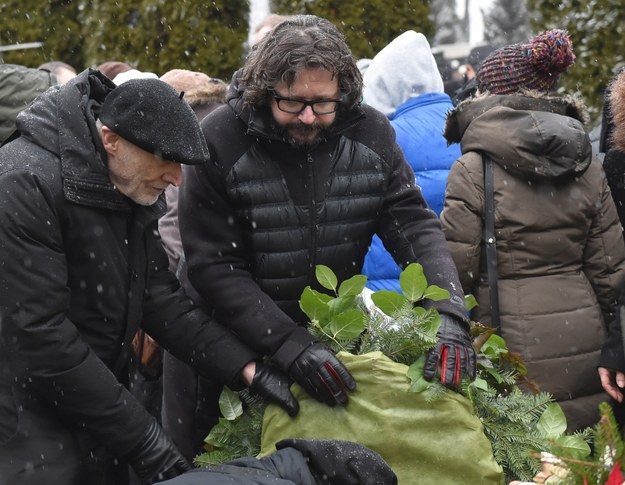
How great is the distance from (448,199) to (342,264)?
0.90 metres

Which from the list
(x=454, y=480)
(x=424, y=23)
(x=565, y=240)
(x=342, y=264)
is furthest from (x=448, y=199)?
(x=424, y=23)

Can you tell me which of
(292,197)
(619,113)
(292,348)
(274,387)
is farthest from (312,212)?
(619,113)

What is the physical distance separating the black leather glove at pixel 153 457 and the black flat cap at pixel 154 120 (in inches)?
34.3

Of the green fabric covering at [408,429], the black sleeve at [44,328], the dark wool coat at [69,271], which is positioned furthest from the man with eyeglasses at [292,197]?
the black sleeve at [44,328]

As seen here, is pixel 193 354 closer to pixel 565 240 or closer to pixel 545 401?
pixel 545 401

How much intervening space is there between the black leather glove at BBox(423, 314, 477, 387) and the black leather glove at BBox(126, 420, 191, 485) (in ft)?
2.77

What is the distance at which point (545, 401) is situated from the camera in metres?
3.25

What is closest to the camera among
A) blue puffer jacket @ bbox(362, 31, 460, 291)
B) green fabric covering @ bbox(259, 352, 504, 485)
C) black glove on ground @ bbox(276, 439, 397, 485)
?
black glove on ground @ bbox(276, 439, 397, 485)

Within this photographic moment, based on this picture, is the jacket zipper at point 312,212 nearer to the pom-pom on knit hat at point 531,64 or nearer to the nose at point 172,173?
the nose at point 172,173

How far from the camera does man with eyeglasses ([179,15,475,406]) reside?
3320mm

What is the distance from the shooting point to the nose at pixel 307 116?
131 inches

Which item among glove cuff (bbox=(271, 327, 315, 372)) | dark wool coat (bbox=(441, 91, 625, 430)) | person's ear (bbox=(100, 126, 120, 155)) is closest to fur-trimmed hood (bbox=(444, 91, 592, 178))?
dark wool coat (bbox=(441, 91, 625, 430))

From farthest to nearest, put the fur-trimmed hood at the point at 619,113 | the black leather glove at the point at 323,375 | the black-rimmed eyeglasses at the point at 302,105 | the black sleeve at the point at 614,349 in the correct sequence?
the fur-trimmed hood at the point at 619,113
the black sleeve at the point at 614,349
the black-rimmed eyeglasses at the point at 302,105
the black leather glove at the point at 323,375

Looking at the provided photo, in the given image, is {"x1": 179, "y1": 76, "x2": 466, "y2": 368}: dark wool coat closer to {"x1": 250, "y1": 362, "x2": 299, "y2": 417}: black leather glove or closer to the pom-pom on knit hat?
{"x1": 250, "y1": 362, "x2": 299, "y2": 417}: black leather glove
